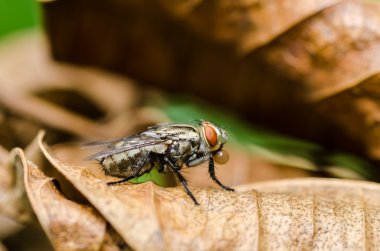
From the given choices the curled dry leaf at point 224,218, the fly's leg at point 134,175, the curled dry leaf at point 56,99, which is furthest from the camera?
the curled dry leaf at point 56,99

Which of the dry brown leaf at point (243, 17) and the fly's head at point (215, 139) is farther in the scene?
the dry brown leaf at point (243, 17)

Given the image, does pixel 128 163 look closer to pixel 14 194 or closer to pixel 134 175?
pixel 134 175

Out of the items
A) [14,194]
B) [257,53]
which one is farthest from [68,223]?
[257,53]

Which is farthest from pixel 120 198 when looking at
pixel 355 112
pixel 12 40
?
pixel 12 40

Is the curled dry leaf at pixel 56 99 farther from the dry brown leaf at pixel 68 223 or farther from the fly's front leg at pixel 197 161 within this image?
the dry brown leaf at pixel 68 223

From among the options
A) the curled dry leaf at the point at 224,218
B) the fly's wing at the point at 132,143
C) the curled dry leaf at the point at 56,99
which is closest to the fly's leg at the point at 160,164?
the fly's wing at the point at 132,143

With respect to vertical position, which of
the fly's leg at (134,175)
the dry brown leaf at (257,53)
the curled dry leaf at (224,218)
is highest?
the dry brown leaf at (257,53)
